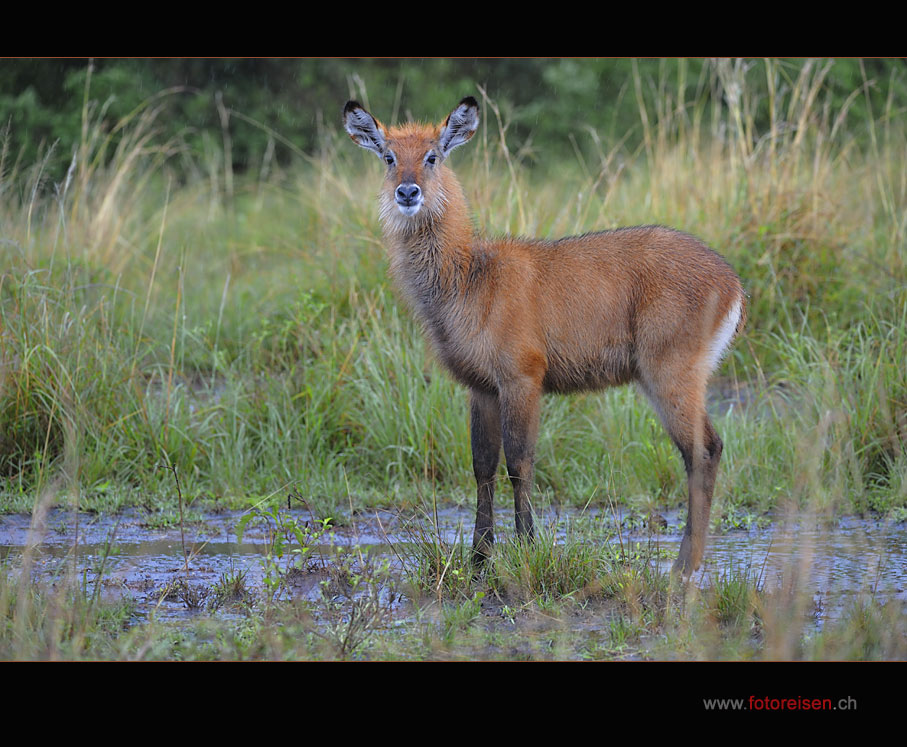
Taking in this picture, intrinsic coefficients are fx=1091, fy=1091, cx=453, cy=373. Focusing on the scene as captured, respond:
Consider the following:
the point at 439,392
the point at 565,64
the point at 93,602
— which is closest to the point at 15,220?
the point at 439,392

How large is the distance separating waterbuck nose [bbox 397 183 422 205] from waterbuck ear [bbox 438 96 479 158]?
437 millimetres

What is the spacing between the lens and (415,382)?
663cm

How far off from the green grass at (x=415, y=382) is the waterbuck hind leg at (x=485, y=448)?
456 mm

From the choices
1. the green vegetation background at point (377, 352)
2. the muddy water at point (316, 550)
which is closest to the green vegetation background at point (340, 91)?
the green vegetation background at point (377, 352)

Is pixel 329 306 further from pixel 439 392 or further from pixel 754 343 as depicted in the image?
pixel 754 343

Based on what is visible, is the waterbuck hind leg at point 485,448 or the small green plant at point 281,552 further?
the waterbuck hind leg at point 485,448

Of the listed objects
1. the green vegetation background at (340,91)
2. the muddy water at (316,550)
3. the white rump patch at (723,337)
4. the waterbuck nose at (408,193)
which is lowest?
the muddy water at (316,550)

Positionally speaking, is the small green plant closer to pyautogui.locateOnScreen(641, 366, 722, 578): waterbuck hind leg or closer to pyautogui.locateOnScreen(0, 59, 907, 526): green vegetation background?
pyautogui.locateOnScreen(0, 59, 907, 526): green vegetation background

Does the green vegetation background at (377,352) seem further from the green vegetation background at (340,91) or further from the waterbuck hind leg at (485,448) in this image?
the green vegetation background at (340,91)

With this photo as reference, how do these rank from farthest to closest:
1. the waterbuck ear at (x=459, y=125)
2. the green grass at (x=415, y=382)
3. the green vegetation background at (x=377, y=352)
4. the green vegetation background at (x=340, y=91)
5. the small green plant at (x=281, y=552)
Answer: the green vegetation background at (x=340, y=91)
the green vegetation background at (x=377, y=352)
the green grass at (x=415, y=382)
the waterbuck ear at (x=459, y=125)
the small green plant at (x=281, y=552)

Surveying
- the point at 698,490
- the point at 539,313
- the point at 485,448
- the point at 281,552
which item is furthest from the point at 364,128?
the point at 698,490

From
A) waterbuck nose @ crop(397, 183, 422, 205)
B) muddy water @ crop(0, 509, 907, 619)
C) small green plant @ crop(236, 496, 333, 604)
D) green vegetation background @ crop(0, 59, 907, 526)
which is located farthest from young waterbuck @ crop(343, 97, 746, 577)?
small green plant @ crop(236, 496, 333, 604)

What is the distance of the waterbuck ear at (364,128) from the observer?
5312 mm

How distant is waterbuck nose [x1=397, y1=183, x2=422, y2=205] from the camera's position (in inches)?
197
